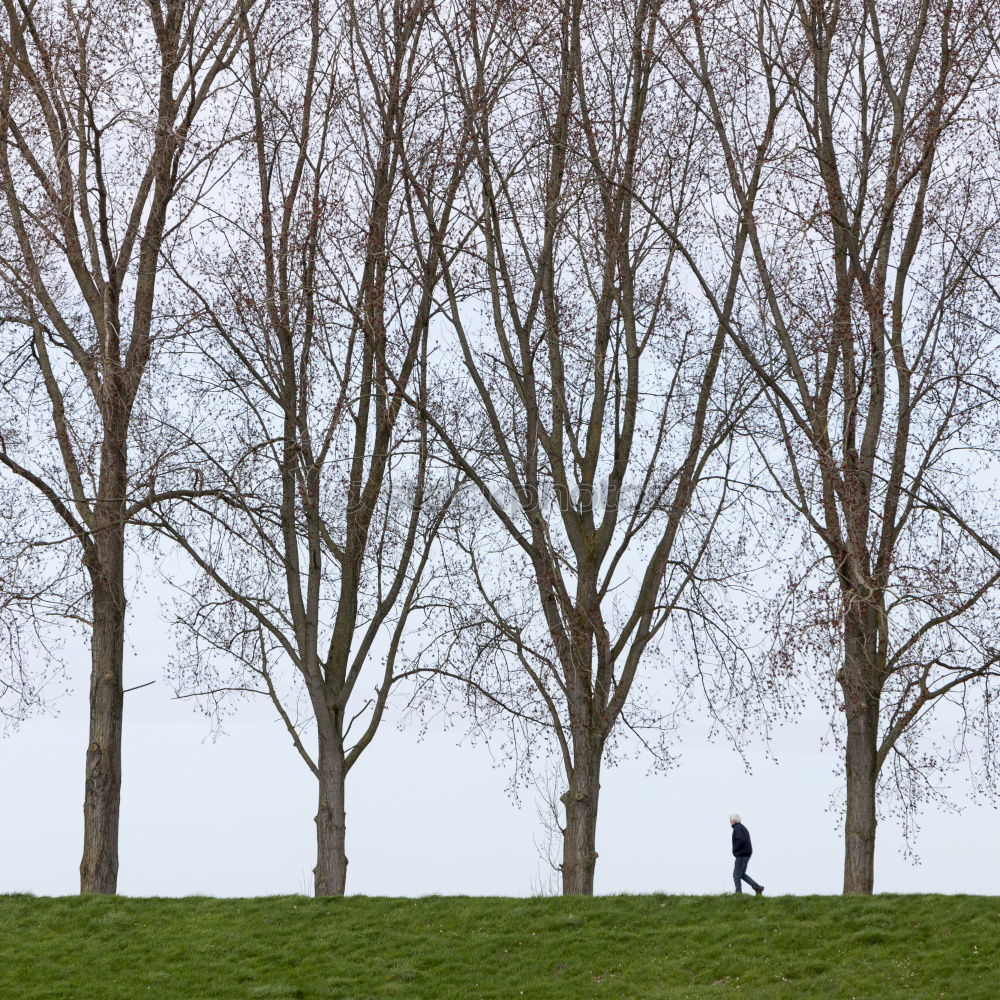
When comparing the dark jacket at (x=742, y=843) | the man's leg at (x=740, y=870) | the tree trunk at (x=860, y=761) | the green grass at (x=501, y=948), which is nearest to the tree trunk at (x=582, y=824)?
the green grass at (x=501, y=948)

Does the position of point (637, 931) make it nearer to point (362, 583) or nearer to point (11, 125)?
point (362, 583)

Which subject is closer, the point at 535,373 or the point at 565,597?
the point at 565,597

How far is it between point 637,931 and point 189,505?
7.59 meters

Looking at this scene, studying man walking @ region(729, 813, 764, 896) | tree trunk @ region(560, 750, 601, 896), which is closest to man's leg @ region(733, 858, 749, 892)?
man walking @ region(729, 813, 764, 896)

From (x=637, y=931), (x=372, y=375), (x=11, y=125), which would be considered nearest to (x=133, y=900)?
(x=637, y=931)

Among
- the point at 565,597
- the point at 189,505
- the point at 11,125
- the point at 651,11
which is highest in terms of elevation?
the point at 651,11

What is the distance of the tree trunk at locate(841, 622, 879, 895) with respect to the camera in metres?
15.1

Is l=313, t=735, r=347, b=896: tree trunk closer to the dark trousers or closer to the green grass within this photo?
the green grass

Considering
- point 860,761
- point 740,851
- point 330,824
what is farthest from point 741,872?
point 330,824

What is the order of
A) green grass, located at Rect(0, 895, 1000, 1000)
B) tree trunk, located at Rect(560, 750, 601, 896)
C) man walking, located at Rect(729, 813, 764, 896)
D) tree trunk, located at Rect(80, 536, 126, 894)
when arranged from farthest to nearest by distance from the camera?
man walking, located at Rect(729, 813, 764, 896) → tree trunk, located at Rect(80, 536, 126, 894) → tree trunk, located at Rect(560, 750, 601, 896) → green grass, located at Rect(0, 895, 1000, 1000)

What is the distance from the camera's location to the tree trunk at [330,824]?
1560 centimetres

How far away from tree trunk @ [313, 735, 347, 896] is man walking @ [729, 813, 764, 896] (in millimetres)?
5101

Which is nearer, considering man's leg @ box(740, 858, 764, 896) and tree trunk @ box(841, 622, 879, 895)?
tree trunk @ box(841, 622, 879, 895)

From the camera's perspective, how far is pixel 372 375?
54.0 feet
